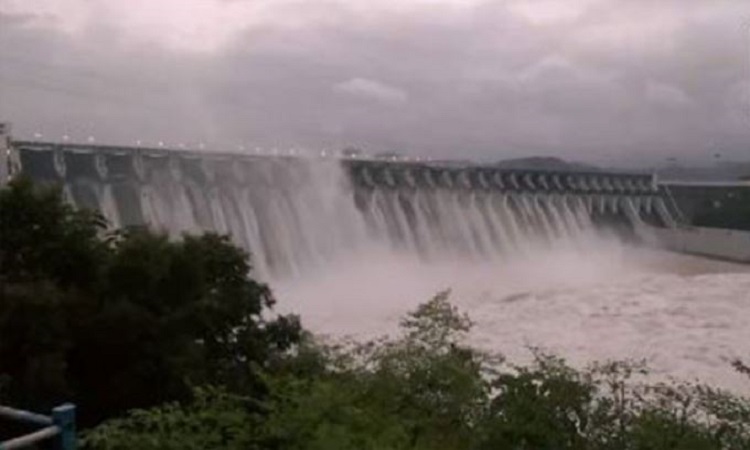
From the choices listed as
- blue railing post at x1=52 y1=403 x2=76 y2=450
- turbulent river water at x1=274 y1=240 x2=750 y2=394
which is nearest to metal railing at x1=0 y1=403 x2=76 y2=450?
blue railing post at x1=52 y1=403 x2=76 y2=450

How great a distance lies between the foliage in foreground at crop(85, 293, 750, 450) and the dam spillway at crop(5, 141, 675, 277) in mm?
13468

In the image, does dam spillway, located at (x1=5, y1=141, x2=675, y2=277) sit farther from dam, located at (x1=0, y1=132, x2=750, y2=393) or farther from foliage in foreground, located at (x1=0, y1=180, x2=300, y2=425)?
foliage in foreground, located at (x1=0, y1=180, x2=300, y2=425)

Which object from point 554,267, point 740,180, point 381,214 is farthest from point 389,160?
point 740,180

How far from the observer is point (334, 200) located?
1093 inches

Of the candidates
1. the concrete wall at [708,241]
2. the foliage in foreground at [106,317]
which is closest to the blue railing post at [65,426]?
the foliage in foreground at [106,317]

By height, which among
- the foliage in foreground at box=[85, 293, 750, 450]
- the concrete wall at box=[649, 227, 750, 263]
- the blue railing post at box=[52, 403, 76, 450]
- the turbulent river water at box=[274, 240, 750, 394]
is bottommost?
the concrete wall at box=[649, 227, 750, 263]

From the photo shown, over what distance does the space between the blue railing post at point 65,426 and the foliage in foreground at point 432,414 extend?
122 centimetres

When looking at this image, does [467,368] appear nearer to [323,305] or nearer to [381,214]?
[323,305]

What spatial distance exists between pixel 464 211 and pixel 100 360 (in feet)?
78.8

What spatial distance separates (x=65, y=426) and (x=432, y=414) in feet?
8.54

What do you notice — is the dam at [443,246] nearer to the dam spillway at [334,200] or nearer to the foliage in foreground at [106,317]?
the dam spillway at [334,200]

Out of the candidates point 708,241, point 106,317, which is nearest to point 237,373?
point 106,317

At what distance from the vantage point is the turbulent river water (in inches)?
709

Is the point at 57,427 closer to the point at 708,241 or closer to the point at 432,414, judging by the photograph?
the point at 432,414
